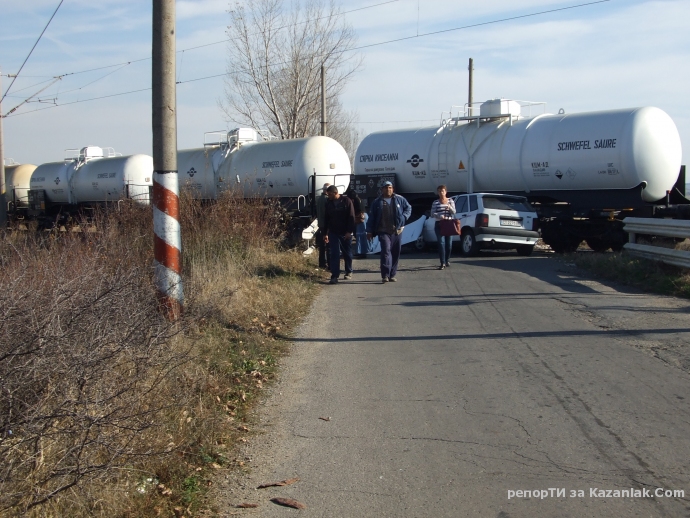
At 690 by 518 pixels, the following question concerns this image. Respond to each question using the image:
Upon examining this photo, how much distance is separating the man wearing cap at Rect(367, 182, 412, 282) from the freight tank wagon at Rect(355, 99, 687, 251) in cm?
723

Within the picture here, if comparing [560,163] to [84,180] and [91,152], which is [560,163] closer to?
[84,180]

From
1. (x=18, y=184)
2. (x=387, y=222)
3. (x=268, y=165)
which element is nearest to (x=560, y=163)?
(x=387, y=222)

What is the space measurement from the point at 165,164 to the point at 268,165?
15377 mm

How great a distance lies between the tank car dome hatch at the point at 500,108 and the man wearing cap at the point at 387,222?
28.8 feet

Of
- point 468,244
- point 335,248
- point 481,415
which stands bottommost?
point 481,415

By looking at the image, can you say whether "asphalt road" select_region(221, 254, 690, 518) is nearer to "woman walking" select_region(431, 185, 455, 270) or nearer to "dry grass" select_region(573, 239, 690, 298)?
"dry grass" select_region(573, 239, 690, 298)

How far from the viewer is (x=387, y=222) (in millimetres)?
12461

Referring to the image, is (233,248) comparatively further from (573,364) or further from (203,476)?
(203,476)

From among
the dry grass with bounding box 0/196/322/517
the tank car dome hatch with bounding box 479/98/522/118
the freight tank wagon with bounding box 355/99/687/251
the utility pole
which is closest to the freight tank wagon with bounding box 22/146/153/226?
the freight tank wagon with bounding box 355/99/687/251

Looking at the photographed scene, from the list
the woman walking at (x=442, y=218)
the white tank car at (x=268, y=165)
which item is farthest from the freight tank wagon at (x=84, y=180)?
the woman walking at (x=442, y=218)

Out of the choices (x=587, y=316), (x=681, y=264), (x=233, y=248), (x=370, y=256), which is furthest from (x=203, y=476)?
(x=370, y=256)

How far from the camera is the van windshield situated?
1689 cm

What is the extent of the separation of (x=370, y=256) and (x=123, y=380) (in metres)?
13.2

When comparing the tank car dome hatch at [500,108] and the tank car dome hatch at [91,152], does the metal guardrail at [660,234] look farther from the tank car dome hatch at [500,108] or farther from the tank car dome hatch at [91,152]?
the tank car dome hatch at [91,152]
